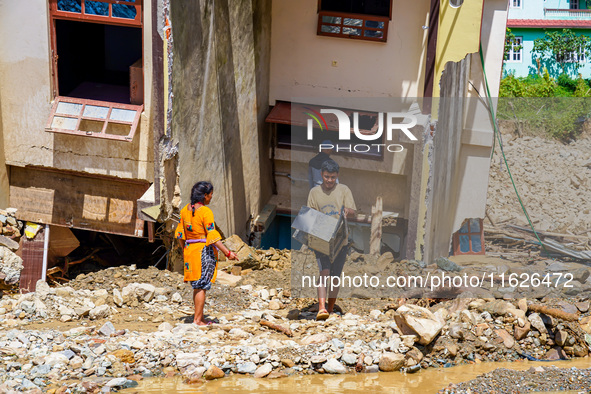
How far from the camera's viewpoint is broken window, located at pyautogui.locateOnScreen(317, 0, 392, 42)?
35.8 ft

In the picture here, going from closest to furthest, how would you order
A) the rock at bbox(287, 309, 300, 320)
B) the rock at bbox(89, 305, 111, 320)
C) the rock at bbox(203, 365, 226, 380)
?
the rock at bbox(203, 365, 226, 380), the rock at bbox(89, 305, 111, 320), the rock at bbox(287, 309, 300, 320)

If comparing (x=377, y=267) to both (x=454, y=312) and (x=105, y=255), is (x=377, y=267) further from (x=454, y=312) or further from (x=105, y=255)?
(x=105, y=255)

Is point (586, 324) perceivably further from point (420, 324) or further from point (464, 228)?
point (464, 228)

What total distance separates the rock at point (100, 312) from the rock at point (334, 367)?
8.83ft

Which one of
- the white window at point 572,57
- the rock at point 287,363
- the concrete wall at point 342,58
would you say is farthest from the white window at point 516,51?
the rock at point 287,363

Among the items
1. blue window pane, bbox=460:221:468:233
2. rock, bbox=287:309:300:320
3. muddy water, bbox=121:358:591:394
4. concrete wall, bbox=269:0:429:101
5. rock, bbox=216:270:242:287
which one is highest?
concrete wall, bbox=269:0:429:101

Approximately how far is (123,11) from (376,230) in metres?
4.16

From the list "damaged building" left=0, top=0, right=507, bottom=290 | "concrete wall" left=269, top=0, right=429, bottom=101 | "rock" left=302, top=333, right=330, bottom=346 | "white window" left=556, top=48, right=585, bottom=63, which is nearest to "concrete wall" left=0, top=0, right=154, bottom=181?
"damaged building" left=0, top=0, right=507, bottom=290

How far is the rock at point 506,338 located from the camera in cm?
673

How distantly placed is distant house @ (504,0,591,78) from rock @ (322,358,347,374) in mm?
20116

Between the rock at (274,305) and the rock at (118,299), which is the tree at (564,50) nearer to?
the rock at (274,305)

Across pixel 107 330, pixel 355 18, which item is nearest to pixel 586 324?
pixel 107 330

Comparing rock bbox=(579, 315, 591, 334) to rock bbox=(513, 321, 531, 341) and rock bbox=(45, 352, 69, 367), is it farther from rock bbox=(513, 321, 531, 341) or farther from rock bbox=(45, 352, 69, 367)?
rock bbox=(45, 352, 69, 367)

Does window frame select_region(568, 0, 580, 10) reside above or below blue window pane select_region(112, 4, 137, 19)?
above
